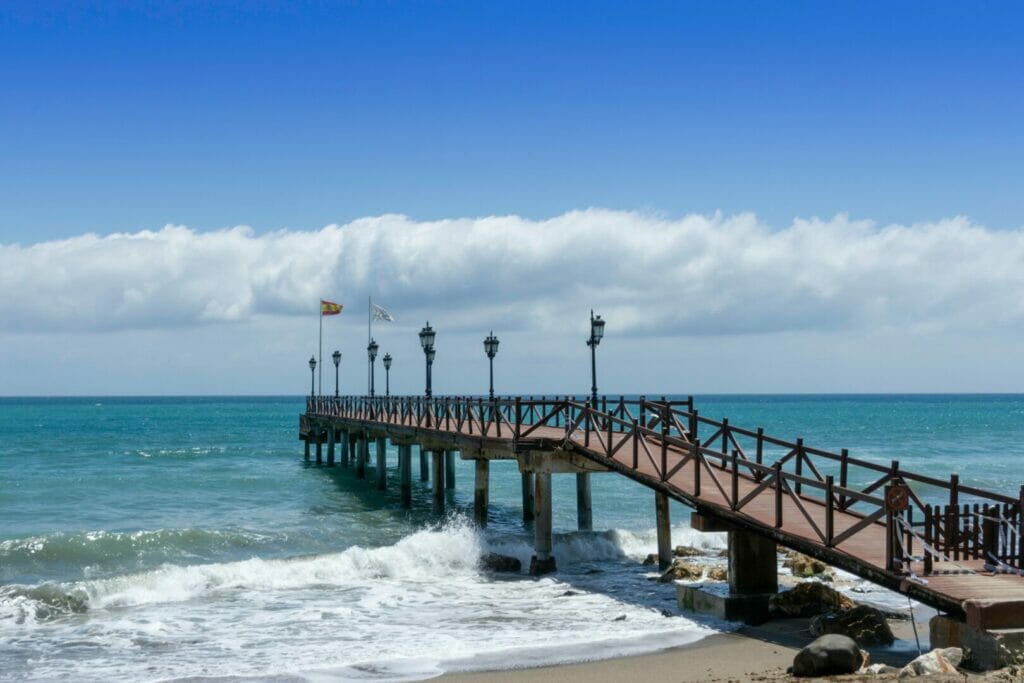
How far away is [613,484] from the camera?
152 ft

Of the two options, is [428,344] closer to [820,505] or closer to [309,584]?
[309,584]

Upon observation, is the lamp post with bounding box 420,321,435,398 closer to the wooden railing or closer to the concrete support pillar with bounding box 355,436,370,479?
the wooden railing

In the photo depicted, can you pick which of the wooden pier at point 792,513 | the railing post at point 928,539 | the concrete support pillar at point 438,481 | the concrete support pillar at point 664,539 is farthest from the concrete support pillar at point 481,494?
the railing post at point 928,539

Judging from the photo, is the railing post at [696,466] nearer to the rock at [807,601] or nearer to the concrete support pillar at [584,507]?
the rock at [807,601]

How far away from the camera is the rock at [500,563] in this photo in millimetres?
24109

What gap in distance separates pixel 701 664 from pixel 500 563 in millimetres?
9930

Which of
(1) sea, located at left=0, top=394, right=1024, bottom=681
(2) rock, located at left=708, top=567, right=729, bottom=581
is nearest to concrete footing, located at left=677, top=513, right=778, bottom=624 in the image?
(1) sea, located at left=0, top=394, right=1024, bottom=681

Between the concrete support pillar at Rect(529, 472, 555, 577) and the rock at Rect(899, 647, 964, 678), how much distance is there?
11742 mm

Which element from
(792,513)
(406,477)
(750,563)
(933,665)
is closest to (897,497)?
(933,665)

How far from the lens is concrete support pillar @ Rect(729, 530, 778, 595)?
17531 mm

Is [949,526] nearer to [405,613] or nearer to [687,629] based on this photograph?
[687,629]

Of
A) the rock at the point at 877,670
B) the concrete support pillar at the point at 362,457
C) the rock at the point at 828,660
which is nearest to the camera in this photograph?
the rock at the point at 877,670

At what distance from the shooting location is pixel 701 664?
1466 cm

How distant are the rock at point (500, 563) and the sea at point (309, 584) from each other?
607mm
